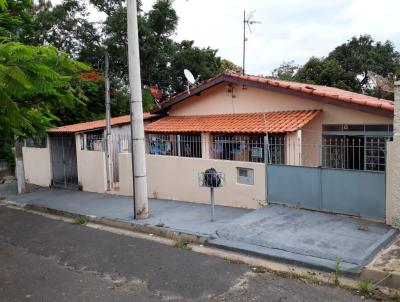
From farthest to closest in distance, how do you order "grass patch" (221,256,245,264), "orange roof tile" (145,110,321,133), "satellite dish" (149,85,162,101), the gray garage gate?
"satellite dish" (149,85,162,101)
the gray garage gate
"orange roof tile" (145,110,321,133)
"grass patch" (221,256,245,264)

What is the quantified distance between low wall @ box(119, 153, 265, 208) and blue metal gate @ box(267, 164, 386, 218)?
0.45 metres

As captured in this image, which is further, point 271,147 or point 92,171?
point 92,171

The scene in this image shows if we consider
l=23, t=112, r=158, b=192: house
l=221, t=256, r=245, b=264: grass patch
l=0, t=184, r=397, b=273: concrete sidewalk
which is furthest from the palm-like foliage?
l=23, t=112, r=158, b=192: house

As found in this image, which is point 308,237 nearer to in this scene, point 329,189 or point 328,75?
point 329,189

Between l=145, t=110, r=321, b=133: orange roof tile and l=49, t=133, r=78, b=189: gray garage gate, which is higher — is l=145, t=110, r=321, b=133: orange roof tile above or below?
above

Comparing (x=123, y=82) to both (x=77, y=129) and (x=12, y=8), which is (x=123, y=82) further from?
(x=12, y=8)

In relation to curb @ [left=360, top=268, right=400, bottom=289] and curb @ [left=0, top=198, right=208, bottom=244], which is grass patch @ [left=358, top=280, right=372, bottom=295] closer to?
curb @ [left=360, top=268, right=400, bottom=289]

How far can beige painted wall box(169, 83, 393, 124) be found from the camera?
412 inches

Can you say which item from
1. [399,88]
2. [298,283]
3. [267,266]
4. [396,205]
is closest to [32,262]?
[267,266]

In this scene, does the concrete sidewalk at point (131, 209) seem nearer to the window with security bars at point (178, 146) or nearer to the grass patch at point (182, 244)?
the grass patch at point (182, 244)

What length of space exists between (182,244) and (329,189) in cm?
324

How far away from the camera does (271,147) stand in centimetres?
1081

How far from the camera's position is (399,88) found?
22.7ft

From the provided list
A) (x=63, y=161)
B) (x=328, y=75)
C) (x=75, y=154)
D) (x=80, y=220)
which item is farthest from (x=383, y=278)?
(x=328, y=75)
